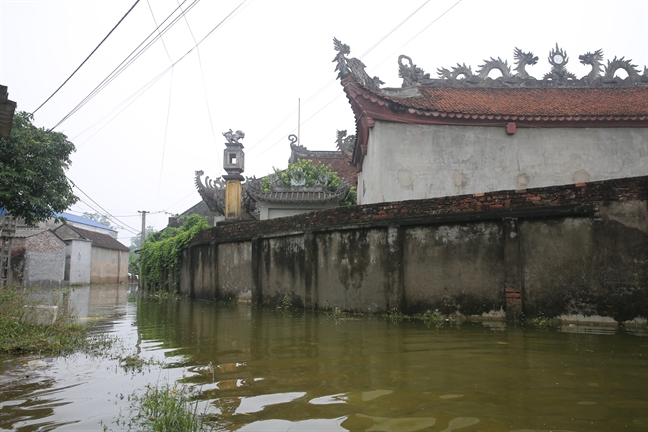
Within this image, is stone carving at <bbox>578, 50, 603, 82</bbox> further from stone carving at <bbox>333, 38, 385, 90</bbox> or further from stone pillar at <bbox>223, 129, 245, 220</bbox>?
stone pillar at <bbox>223, 129, 245, 220</bbox>

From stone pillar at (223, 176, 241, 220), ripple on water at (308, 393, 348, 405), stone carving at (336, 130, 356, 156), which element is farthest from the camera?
stone pillar at (223, 176, 241, 220)

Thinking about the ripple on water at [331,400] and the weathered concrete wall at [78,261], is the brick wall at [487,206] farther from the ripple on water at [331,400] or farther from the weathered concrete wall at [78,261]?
the weathered concrete wall at [78,261]

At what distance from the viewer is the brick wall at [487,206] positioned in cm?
716

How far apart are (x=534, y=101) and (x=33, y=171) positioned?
16364 mm

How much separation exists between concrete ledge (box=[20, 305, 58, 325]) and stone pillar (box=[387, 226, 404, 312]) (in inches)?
217

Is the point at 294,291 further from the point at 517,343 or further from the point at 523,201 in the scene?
the point at 517,343

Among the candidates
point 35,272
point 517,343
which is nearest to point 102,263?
point 35,272

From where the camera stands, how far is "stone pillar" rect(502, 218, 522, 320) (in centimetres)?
769

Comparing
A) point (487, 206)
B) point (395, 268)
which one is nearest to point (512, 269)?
point (487, 206)

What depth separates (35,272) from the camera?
3300 centimetres

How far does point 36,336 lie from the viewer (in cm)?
600

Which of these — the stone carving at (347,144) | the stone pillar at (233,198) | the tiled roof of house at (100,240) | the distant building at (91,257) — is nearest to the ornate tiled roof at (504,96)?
the stone carving at (347,144)

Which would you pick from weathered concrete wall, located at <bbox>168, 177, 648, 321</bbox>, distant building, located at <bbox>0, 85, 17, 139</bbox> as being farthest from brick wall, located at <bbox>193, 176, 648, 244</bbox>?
distant building, located at <bbox>0, 85, 17, 139</bbox>

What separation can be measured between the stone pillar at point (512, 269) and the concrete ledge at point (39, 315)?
6900mm
